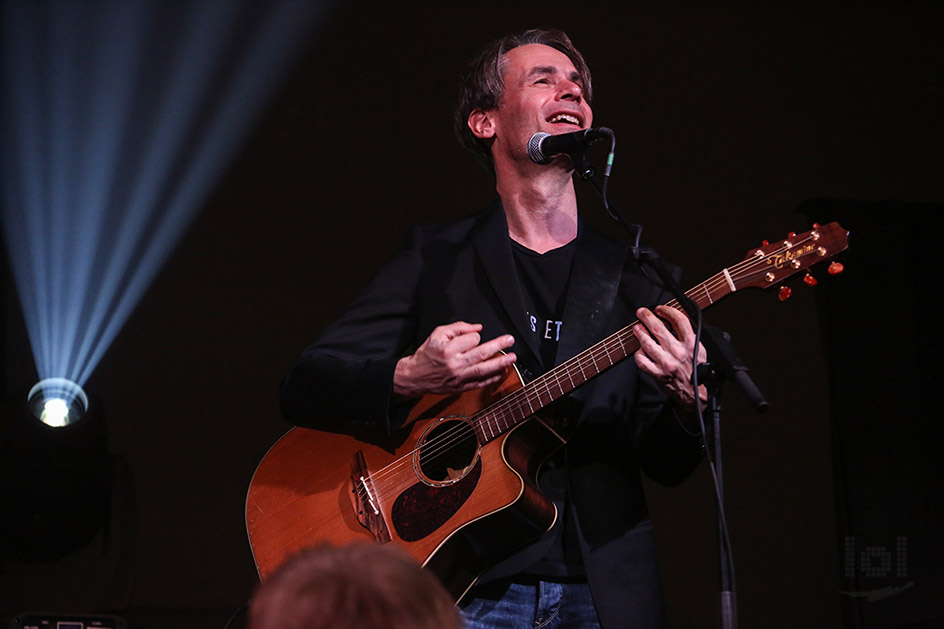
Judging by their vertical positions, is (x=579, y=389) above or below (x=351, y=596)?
above

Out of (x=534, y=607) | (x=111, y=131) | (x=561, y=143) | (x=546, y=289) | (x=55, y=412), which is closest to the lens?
(x=534, y=607)

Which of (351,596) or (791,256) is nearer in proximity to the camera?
(351,596)

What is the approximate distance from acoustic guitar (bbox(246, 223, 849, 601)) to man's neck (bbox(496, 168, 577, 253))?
44cm

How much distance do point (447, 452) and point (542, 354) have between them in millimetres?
354

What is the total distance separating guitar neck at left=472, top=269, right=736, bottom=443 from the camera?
235 cm

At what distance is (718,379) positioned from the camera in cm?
197

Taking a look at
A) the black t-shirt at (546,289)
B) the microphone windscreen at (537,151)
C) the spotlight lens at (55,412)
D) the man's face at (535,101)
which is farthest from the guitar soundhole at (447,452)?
the spotlight lens at (55,412)

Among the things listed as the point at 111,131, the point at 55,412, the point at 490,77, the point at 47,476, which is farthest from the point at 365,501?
the point at 111,131

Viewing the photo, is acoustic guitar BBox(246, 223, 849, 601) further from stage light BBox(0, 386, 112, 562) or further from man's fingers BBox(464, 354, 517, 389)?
stage light BBox(0, 386, 112, 562)

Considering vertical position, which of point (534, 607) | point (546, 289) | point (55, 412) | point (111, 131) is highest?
point (111, 131)

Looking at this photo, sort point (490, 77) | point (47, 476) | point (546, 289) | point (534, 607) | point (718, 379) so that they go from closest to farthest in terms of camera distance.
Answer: point (718, 379), point (534, 607), point (546, 289), point (490, 77), point (47, 476)

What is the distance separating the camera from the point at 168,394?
14.1ft

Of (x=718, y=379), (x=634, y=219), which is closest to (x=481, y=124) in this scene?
(x=718, y=379)

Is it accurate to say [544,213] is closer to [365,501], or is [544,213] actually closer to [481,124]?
[481,124]
